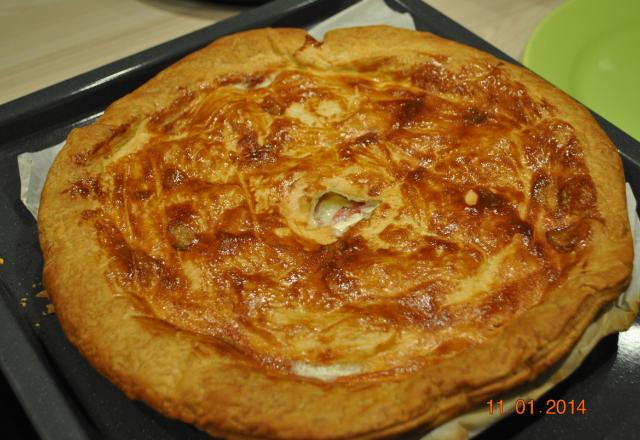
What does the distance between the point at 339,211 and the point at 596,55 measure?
1612mm

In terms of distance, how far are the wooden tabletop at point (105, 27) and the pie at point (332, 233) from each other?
80 cm

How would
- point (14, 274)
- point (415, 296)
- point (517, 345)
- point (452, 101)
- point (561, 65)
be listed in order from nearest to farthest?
1. point (517, 345)
2. point (415, 296)
3. point (14, 274)
4. point (452, 101)
5. point (561, 65)

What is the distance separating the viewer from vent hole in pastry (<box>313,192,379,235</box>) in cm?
196

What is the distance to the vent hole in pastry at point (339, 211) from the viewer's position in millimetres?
1961

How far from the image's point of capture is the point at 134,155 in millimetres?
2098

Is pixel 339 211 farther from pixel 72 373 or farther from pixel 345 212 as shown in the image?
pixel 72 373

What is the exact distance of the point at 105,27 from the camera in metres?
3.05

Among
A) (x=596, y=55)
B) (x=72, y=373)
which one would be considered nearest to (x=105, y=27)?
(x=72, y=373)

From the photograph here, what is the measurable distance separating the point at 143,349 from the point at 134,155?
2.44ft

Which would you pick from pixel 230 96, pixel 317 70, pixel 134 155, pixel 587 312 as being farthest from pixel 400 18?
pixel 587 312

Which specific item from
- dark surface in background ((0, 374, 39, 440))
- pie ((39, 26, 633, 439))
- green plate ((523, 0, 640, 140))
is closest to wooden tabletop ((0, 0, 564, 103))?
green plate ((523, 0, 640, 140))

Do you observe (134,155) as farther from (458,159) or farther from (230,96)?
(458,159)

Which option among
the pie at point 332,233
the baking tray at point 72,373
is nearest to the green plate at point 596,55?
the baking tray at point 72,373

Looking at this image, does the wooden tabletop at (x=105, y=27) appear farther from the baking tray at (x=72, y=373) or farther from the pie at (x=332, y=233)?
the pie at (x=332, y=233)
